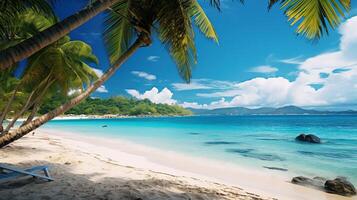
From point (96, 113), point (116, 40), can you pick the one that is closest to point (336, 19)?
point (116, 40)

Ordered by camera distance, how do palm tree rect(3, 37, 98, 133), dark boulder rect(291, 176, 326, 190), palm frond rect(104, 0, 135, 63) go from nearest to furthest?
palm frond rect(104, 0, 135, 63)
palm tree rect(3, 37, 98, 133)
dark boulder rect(291, 176, 326, 190)

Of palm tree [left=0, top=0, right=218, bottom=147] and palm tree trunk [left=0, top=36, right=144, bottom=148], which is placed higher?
palm tree [left=0, top=0, right=218, bottom=147]

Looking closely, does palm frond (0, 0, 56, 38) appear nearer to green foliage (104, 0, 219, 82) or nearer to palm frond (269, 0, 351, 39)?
green foliage (104, 0, 219, 82)

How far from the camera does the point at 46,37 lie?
7.01ft

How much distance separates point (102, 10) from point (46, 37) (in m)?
0.61

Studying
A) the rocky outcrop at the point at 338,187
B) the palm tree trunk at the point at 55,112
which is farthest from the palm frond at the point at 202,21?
the rocky outcrop at the point at 338,187

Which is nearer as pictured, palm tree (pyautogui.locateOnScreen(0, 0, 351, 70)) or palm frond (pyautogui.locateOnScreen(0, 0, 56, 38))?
palm tree (pyautogui.locateOnScreen(0, 0, 351, 70))

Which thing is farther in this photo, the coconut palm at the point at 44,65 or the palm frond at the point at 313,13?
the coconut palm at the point at 44,65

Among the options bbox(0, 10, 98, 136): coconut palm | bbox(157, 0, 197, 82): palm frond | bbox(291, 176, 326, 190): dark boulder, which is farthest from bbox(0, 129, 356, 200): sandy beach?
bbox(157, 0, 197, 82): palm frond

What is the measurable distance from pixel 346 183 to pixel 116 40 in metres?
5.76

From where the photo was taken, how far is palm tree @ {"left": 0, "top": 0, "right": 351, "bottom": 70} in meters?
2.00

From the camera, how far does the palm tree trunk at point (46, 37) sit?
1942 millimetres

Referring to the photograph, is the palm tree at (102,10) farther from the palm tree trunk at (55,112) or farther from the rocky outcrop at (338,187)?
the rocky outcrop at (338,187)

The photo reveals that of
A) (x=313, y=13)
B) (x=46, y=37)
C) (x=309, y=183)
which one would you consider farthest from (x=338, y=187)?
(x=46, y=37)
